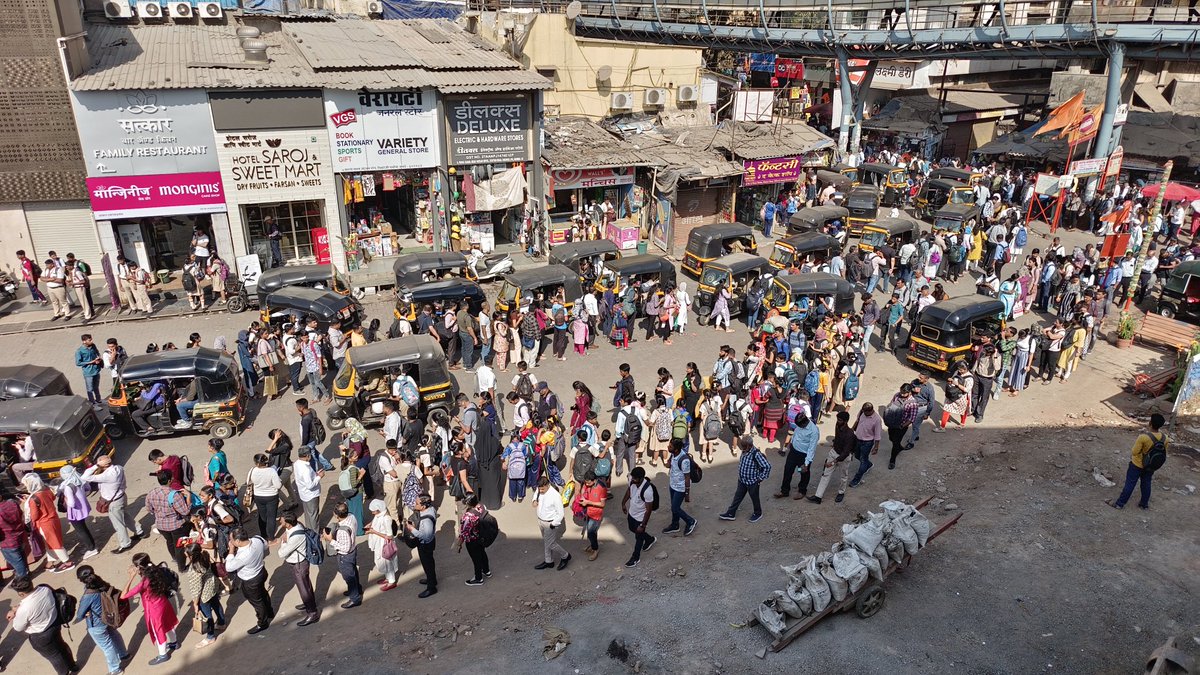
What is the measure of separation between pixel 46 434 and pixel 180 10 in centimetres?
1904

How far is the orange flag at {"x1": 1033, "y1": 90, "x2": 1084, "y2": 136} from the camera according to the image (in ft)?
98.4

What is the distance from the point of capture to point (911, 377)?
18.3m

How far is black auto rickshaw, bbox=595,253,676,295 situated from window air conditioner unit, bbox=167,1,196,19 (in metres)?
17.4

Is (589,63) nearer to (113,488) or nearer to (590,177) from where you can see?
(590,177)

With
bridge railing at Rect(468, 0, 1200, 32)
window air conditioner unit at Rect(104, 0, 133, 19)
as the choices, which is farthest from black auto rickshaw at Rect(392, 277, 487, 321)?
bridge railing at Rect(468, 0, 1200, 32)

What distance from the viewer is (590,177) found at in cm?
2705

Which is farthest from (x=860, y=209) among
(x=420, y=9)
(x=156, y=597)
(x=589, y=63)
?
(x=156, y=597)

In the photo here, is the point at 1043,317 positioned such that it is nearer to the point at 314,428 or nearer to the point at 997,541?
the point at 997,541

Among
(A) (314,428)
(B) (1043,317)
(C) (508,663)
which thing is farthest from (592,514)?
(B) (1043,317)

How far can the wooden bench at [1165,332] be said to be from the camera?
19.2 meters

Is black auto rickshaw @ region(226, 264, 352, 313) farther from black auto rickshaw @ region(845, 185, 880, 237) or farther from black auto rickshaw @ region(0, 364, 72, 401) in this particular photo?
black auto rickshaw @ region(845, 185, 880, 237)

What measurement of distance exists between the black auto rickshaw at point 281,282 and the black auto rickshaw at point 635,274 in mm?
7180

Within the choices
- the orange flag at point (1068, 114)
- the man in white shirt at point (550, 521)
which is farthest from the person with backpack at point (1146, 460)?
the orange flag at point (1068, 114)

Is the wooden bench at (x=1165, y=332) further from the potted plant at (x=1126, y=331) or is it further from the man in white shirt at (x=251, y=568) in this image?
the man in white shirt at (x=251, y=568)
